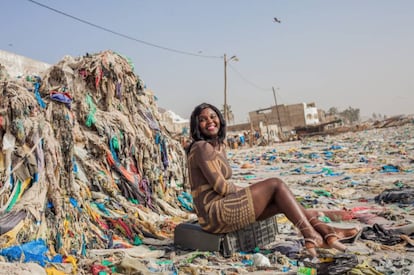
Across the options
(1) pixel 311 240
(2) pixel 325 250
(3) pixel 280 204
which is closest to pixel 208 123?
(3) pixel 280 204

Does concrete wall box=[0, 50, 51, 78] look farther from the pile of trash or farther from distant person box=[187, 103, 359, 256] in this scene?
distant person box=[187, 103, 359, 256]

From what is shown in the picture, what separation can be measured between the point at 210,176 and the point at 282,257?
0.90m

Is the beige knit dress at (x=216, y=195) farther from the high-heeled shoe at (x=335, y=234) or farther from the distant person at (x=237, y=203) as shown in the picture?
the high-heeled shoe at (x=335, y=234)

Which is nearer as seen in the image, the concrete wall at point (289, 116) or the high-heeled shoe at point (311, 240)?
the high-heeled shoe at point (311, 240)

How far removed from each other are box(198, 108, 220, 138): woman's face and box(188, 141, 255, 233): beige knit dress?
0.18 m

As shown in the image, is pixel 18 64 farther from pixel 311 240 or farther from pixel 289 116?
pixel 289 116

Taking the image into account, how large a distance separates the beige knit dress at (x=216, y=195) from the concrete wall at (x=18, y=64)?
7836mm

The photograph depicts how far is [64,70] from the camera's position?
17.7ft

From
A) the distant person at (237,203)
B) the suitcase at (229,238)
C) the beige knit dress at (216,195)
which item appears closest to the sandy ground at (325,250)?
the suitcase at (229,238)

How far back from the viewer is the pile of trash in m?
3.46

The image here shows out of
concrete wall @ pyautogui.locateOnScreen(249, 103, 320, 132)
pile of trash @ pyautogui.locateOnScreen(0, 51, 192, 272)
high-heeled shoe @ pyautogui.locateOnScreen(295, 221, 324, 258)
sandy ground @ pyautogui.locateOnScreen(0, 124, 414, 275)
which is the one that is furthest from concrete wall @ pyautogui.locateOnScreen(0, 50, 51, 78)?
concrete wall @ pyautogui.locateOnScreen(249, 103, 320, 132)

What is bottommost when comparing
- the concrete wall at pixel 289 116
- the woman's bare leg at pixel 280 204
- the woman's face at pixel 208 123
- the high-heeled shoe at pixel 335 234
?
the high-heeled shoe at pixel 335 234

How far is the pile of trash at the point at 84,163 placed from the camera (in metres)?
3.46

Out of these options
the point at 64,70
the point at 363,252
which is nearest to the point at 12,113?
the point at 64,70
